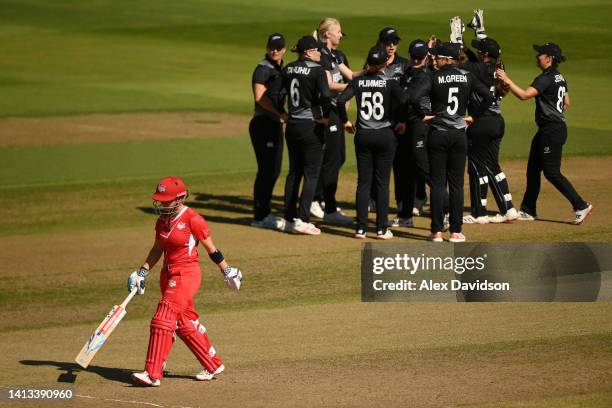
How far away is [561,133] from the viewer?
17.2m

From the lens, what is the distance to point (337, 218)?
59.9 feet

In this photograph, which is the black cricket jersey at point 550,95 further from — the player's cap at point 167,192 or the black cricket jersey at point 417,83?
the player's cap at point 167,192

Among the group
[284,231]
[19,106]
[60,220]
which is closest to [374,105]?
[284,231]

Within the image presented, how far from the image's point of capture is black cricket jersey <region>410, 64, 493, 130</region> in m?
16.0

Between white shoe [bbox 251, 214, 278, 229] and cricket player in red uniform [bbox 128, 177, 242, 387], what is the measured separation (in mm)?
7048

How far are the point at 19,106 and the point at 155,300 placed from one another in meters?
18.8

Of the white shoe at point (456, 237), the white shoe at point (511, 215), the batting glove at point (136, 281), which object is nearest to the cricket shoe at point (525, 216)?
the white shoe at point (511, 215)

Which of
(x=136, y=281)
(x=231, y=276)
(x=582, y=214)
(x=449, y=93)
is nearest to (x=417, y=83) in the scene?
(x=449, y=93)

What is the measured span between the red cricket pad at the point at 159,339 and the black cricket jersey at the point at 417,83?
674 centimetres

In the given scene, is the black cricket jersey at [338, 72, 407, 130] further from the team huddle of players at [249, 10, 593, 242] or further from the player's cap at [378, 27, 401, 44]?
the player's cap at [378, 27, 401, 44]

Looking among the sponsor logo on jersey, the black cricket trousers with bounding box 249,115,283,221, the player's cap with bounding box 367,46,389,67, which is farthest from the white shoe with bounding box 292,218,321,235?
the sponsor logo on jersey

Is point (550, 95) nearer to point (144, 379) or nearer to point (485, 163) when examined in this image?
point (485, 163)

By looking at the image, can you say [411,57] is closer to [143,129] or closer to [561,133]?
[561,133]

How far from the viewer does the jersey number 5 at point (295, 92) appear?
16672 mm
